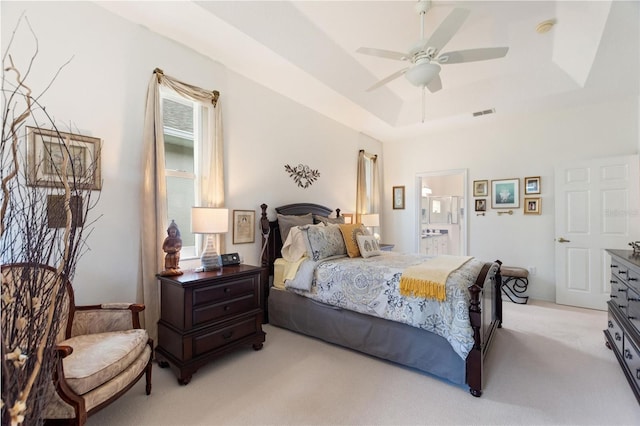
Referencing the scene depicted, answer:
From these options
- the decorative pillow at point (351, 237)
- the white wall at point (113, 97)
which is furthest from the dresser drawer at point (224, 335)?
the decorative pillow at point (351, 237)

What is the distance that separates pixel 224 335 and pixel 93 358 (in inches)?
39.1

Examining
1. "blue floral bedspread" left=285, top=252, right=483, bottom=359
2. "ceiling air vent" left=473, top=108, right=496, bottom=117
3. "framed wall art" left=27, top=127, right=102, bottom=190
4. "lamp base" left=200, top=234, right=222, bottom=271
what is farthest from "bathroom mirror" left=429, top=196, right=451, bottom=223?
"framed wall art" left=27, top=127, right=102, bottom=190

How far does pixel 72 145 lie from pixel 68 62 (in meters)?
0.62

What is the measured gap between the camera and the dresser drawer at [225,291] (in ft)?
7.64

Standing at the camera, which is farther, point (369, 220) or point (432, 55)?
point (369, 220)

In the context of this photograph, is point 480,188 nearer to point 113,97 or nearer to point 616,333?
point 616,333

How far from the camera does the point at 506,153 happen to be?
4.80m

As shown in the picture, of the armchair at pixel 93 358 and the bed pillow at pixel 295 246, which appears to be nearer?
the armchair at pixel 93 358

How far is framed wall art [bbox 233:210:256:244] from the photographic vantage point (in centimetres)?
333

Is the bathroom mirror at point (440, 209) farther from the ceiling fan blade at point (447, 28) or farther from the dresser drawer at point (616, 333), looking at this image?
the ceiling fan blade at point (447, 28)

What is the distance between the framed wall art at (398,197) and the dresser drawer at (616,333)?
3599 millimetres

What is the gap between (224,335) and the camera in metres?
2.49

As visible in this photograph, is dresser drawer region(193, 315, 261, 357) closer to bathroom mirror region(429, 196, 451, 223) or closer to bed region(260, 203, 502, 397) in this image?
bed region(260, 203, 502, 397)

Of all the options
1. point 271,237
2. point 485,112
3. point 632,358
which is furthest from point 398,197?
point 632,358
